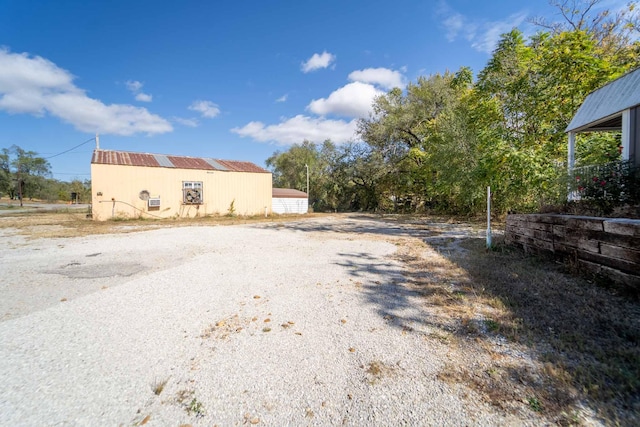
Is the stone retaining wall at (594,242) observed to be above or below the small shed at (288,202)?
below

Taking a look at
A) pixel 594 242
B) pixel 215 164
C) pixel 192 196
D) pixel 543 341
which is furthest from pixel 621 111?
pixel 215 164

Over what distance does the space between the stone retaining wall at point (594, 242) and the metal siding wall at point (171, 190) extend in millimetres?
15826

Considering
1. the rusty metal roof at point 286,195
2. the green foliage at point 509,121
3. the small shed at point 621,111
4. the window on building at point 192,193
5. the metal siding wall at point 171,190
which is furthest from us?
the rusty metal roof at point 286,195

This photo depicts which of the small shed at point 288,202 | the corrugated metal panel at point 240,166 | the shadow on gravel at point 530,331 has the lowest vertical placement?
the shadow on gravel at point 530,331

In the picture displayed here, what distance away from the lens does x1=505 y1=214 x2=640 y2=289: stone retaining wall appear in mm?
2711

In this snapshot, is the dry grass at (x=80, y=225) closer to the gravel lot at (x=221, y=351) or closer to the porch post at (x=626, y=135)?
the gravel lot at (x=221, y=351)

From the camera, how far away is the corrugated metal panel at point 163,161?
15.3 metres

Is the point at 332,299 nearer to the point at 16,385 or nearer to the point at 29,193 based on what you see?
the point at 16,385

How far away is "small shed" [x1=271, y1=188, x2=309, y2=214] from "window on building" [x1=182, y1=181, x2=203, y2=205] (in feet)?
18.0

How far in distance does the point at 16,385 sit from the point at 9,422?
42 cm

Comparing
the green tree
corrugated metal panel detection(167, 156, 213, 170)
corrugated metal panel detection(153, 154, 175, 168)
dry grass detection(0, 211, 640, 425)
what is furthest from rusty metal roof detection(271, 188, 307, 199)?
the green tree

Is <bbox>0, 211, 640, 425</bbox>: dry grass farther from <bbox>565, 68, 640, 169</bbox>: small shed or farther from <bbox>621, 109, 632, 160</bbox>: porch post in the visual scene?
<bbox>565, 68, 640, 169</bbox>: small shed

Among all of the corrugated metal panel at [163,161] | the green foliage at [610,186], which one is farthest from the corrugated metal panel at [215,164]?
the green foliage at [610,186]

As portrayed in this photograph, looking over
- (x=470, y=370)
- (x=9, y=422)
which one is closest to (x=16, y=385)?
(x=9, y=422)
